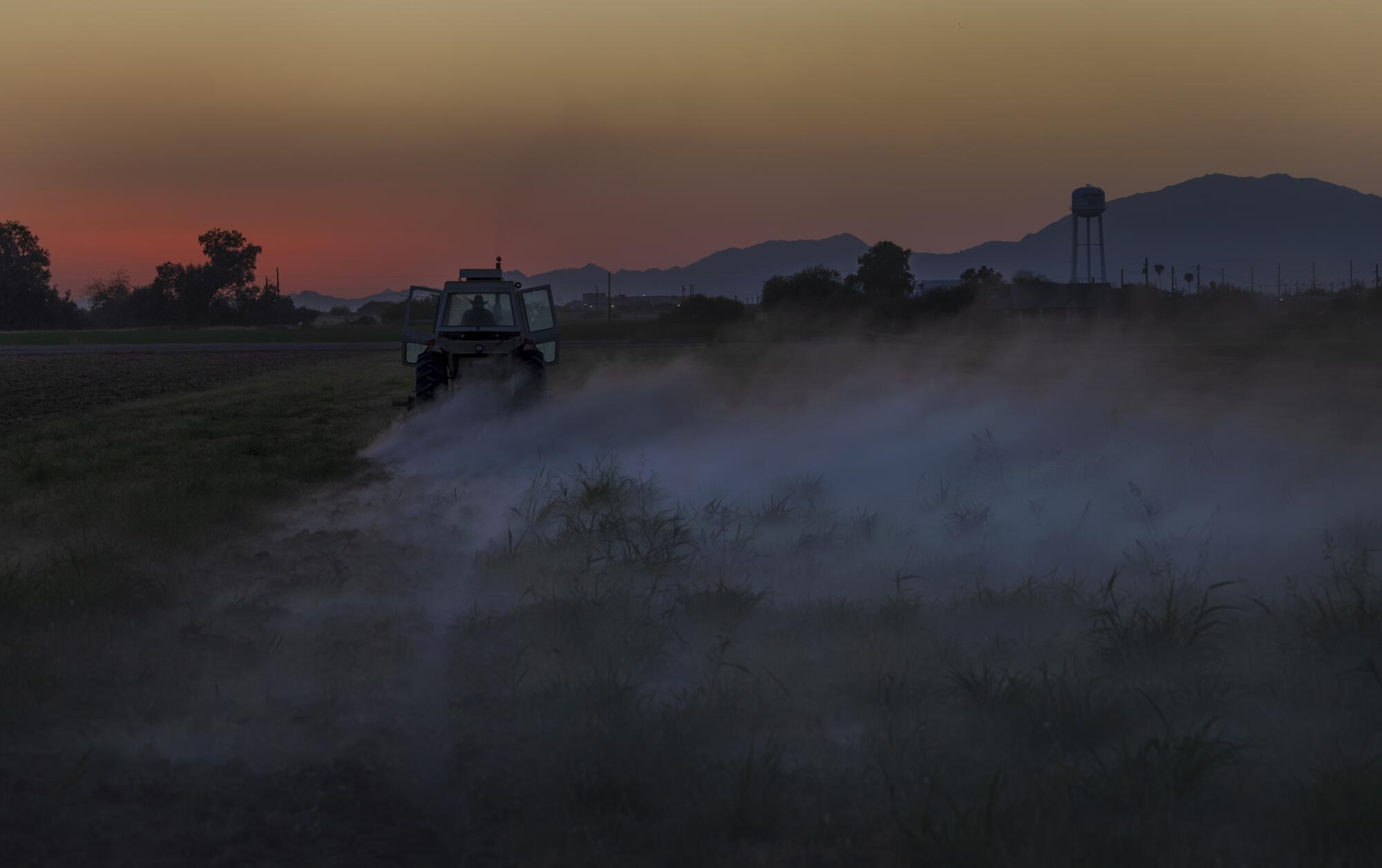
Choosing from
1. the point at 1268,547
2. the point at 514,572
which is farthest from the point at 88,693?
the point at 1268,547

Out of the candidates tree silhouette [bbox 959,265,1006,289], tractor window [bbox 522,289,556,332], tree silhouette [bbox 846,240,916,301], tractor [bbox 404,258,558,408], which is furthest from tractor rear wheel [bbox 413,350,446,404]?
tree silhouette [bbox 846,240,916,301]

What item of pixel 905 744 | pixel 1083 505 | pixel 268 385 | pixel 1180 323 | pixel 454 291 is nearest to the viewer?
pixel 905 744

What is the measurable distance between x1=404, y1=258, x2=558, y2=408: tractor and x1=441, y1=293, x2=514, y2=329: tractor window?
1cm

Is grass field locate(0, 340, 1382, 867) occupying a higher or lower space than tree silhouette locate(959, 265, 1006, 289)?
lower

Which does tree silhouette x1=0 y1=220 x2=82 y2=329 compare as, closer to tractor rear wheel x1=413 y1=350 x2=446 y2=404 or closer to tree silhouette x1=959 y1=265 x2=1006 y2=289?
tree silhouette x1=959 y1=265 x2=1006 y2=289

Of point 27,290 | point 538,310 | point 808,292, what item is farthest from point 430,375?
point 27,290

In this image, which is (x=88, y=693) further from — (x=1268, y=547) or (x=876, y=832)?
(x=1268, y=547)

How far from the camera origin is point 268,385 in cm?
3244

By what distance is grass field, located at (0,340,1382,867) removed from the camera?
15.1 ft

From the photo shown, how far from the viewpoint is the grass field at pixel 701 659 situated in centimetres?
462

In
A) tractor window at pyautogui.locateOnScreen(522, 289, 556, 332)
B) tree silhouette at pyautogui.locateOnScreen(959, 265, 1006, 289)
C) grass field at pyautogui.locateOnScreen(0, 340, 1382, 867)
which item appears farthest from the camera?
tree silhouette at pyautogui.locateOnScreen(959, 265, 1006, 289)

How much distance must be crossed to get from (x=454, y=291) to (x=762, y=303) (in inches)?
3932

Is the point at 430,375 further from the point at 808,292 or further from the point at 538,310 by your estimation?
the point at 808,292

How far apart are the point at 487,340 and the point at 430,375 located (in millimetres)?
1045
